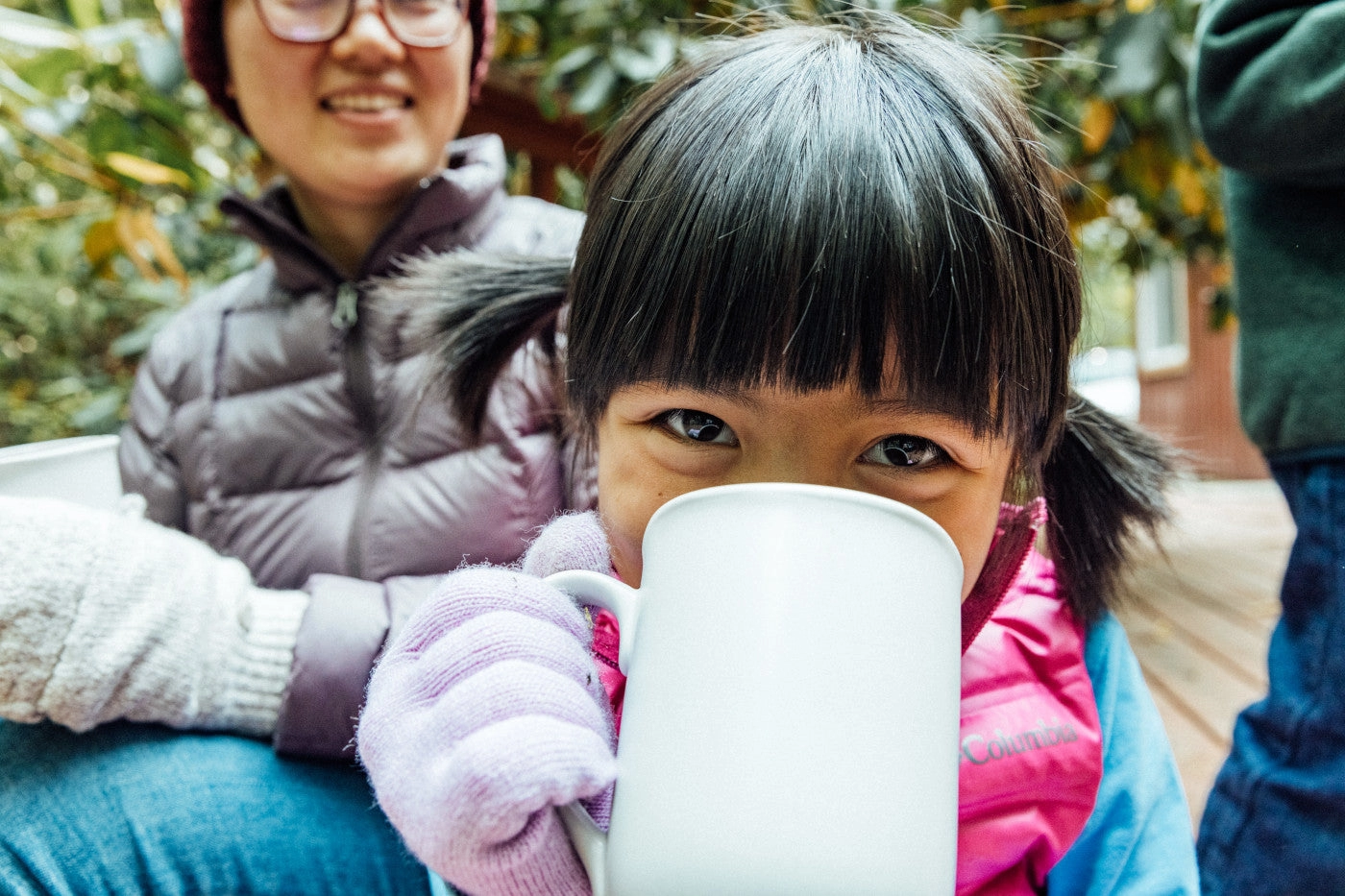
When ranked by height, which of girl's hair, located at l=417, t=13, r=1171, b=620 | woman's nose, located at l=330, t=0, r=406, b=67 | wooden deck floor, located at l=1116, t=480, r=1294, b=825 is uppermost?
woman's nose, located at l=330, t=0, r=406, b=67

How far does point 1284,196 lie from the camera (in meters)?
0.89

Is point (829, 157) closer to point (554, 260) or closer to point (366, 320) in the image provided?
point (554, 260)

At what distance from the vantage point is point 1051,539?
72cm

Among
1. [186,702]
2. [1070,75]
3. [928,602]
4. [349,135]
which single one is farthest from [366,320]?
[1070,75]

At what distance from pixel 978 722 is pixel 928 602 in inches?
11.1

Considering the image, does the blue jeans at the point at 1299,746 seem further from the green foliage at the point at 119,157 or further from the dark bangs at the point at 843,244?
the green foliage at the point at 119,157

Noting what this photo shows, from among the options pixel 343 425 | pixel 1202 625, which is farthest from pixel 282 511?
pixel 1202 625

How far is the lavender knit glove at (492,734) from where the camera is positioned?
1.22ft

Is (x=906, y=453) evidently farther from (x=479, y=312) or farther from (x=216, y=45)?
(x=216, y=45)

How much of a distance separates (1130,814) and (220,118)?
1.52 m

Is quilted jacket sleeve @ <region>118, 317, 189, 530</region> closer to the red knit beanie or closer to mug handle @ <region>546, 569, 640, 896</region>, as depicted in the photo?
the red knit beanie

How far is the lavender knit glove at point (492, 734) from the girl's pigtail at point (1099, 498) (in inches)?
16.0

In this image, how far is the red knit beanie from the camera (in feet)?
3.22

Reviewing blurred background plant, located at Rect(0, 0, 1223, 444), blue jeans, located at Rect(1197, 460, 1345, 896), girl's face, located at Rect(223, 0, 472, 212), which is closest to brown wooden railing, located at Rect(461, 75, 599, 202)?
blurred background plant, located at Rect(0, 0, 1223, 444)
